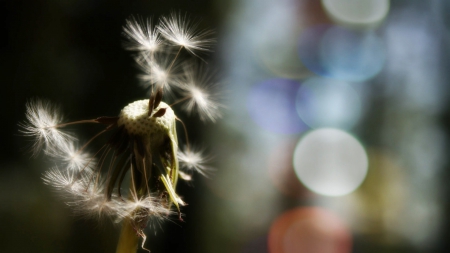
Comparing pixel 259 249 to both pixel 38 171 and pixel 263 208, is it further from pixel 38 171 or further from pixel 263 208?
pixel 38 171

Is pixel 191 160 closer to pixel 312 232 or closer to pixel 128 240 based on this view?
pixel 128 240

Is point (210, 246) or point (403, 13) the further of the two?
point (403, 13)

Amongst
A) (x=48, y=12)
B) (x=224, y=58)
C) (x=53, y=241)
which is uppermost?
(x=224, y=58)

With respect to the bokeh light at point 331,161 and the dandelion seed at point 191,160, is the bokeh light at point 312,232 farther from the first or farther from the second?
the dandelion seed at point 191,160

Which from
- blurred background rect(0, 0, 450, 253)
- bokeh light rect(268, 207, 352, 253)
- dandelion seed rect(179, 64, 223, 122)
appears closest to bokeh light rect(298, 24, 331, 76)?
blurred background rect(0, 0, 450, 253)

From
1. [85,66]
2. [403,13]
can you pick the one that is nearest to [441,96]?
[403,13]

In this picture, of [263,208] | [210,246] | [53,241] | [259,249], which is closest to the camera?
[53,241]
